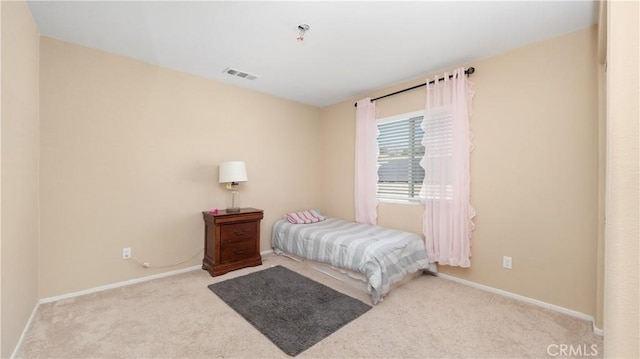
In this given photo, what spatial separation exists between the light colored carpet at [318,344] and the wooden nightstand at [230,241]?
1.71 ft

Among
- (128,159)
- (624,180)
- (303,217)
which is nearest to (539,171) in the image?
(624,180)

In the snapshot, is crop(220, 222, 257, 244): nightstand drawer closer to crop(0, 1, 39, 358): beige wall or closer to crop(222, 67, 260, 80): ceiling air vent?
crop(0, 1, 39, 358): beige wall

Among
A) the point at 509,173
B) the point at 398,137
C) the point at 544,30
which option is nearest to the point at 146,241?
the point at 398,137

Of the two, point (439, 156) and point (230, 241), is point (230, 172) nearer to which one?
point (230, 241)

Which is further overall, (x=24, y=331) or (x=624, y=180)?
(x=24, y=331)

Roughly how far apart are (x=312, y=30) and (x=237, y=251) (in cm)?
259

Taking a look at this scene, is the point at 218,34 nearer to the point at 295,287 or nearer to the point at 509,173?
the point at 295,287

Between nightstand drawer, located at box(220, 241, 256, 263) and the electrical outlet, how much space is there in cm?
283

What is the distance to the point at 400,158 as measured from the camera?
11.4 feet

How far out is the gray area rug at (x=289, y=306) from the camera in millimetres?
1885

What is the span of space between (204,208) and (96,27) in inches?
81.7

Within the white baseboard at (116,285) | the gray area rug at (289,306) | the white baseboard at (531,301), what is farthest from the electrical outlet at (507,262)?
the white baseboard at (116,285)

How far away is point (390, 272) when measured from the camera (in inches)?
101

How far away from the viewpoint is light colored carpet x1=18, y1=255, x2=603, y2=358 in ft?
5.61
